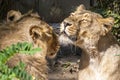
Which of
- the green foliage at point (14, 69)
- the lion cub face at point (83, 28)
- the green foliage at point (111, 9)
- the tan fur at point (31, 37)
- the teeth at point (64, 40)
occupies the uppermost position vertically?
the green foliage at point (111, 9)

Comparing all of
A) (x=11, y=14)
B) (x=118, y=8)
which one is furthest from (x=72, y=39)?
(x=118, y=8)

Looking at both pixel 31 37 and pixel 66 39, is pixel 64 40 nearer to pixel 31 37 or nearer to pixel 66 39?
pixel 66 39

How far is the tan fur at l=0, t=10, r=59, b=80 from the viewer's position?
2.15 metres

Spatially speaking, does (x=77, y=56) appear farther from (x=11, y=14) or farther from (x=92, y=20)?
(x=11, y=14)

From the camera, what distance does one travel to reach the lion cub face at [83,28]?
12.3 ft

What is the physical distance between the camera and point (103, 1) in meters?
6.01

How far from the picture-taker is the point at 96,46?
4180 millimetres

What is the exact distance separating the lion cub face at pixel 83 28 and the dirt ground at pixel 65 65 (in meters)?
2.18

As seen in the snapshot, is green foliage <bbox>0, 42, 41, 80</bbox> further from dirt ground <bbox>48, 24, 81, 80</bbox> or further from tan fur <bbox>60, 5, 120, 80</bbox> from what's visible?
dirt ground <bbox>48, 24, 81, 80</bbox>

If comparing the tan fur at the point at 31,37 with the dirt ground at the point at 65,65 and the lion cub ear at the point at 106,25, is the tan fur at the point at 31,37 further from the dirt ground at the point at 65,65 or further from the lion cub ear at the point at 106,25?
the dirt ground at the point at 65,65

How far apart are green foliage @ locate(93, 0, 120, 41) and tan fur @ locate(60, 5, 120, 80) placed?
4.98ft

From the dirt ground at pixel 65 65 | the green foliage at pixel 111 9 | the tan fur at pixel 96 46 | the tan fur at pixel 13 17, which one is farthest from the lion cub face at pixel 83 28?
the dirt ground at pixel 65 65

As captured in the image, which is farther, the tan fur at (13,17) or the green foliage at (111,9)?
the green foliage at (111,9)

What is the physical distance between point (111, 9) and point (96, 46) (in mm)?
1855
